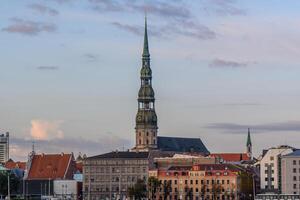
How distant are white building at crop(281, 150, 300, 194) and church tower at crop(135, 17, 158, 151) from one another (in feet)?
122

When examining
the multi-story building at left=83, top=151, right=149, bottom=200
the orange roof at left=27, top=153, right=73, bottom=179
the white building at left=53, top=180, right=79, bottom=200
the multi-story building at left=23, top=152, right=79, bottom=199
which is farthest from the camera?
the orange roof at left=27, top=153, right=73, bottom=179

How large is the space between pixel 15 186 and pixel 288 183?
36423 millimetres

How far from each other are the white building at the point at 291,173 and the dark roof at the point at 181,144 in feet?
136

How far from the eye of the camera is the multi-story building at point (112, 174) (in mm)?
154125

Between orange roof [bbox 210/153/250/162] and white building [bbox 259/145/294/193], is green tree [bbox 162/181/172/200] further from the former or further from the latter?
orange roof [bbox 210/153/250/162]

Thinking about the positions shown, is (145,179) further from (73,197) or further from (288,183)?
(288,183)

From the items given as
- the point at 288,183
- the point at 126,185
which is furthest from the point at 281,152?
the point at 126,185

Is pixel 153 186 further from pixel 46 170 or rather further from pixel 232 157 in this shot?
pixel 232 157

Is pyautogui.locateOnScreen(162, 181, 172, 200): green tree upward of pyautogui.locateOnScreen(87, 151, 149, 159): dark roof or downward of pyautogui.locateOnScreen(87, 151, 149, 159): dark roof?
downward

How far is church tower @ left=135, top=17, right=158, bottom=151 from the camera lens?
16475 centimetres

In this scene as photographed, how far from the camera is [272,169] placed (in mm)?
139000

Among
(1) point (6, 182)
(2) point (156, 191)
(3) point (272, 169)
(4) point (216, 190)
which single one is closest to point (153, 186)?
(2) point (156, 191)

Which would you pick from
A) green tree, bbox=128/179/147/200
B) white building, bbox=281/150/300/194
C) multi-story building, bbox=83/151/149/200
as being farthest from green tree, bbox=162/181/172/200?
white building, bbox=281/150/300/194

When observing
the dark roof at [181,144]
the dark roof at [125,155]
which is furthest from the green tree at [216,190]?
the dark roof at [181,144]
